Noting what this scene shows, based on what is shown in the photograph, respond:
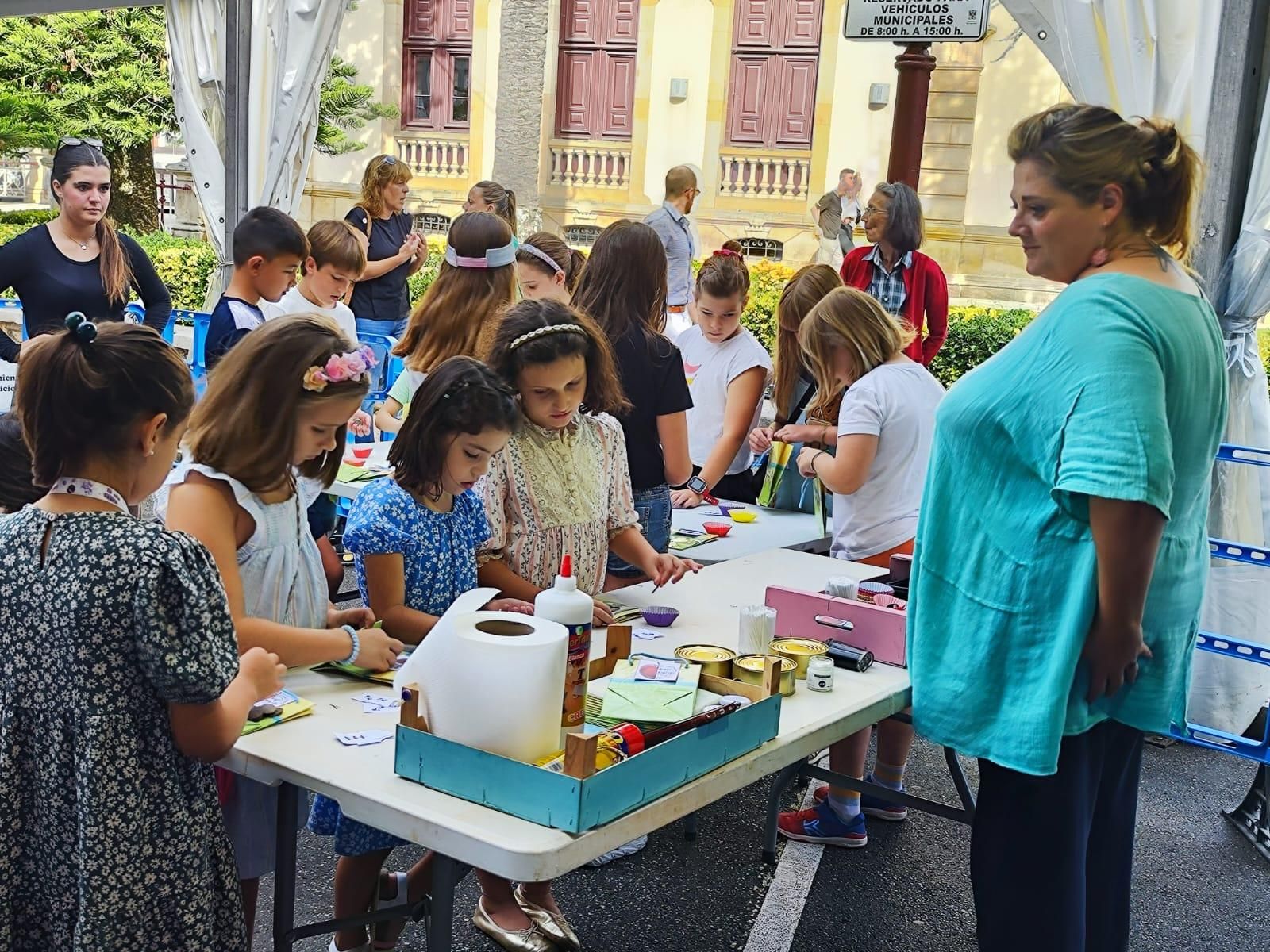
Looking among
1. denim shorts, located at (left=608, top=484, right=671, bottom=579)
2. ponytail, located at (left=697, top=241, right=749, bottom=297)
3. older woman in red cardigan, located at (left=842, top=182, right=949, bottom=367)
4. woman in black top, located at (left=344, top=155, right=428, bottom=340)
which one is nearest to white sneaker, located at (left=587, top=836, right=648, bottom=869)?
denim shorts, located at (left=608, top=484, right=671, bottom=579)

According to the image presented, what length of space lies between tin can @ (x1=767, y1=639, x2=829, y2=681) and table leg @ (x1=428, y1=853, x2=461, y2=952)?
819 millimetres

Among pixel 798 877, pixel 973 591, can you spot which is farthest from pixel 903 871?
pixel 973 591

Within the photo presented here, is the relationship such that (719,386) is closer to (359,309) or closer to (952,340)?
(359,309)

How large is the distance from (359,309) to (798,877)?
16.3ft

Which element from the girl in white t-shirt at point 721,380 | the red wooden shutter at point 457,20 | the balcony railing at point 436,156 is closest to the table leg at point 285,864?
the girl in white t-shirt at point 721,380

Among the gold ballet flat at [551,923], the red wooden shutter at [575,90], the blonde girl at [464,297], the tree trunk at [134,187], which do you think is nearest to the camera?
the gold ballet flat at [551,923]

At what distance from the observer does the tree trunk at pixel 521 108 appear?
19.2 m

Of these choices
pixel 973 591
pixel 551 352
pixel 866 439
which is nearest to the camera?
pixel 973 591

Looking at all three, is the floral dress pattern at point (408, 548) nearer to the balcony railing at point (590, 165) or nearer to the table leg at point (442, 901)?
the table leg at point (442, 901)

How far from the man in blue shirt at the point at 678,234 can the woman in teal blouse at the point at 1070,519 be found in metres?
6.66

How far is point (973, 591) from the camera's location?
2.18m

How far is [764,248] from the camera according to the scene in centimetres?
1844

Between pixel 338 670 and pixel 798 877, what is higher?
pixel 338 670

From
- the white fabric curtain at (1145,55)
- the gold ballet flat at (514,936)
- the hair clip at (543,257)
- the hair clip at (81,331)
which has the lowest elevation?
the gold ballet flat at (514,936)
